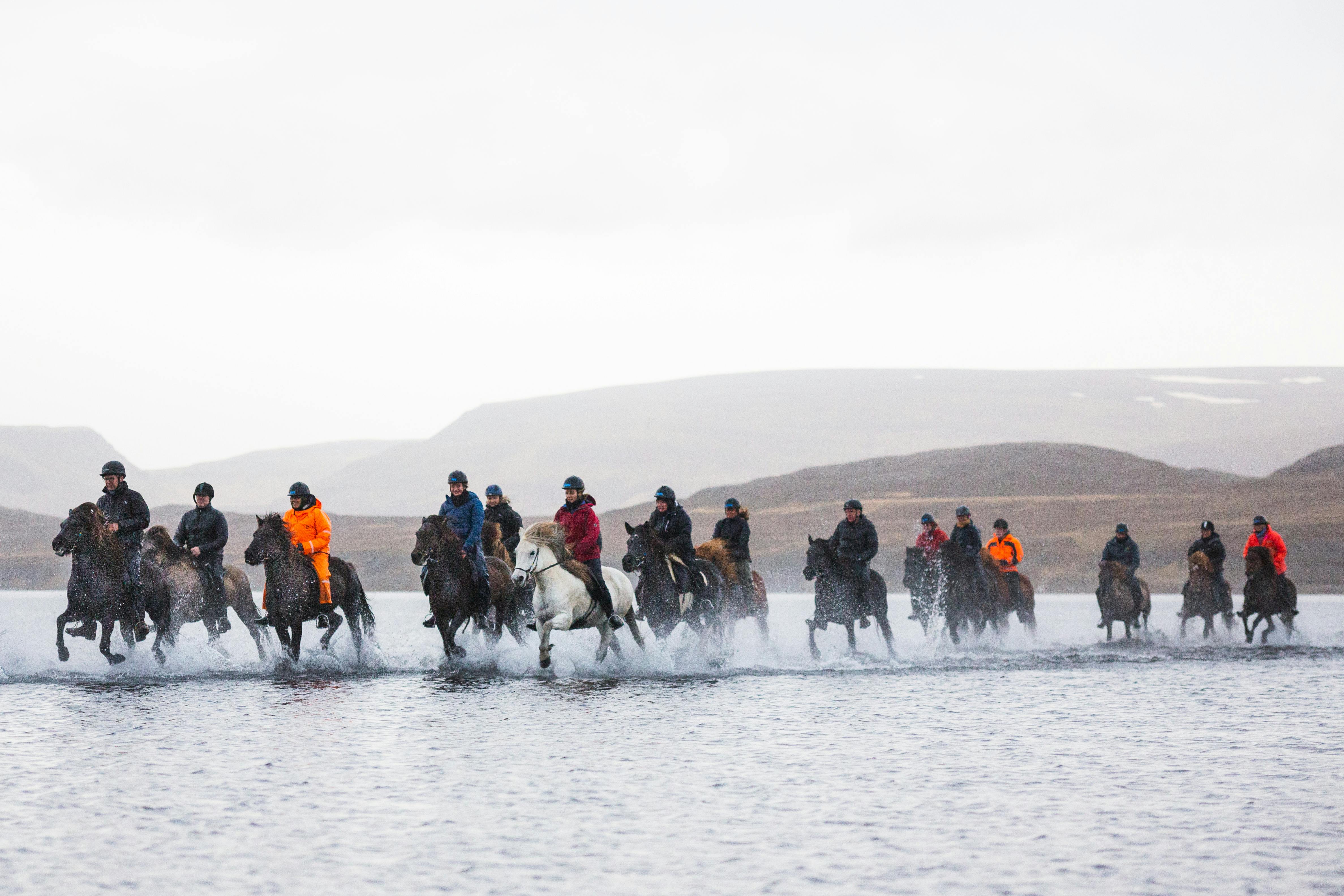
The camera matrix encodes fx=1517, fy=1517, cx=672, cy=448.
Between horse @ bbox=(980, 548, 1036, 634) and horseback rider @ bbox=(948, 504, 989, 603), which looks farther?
horse @ bbox=(980, 548, 1036, 634)

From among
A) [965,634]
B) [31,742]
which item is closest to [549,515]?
[965,634]

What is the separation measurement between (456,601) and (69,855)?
35.1 ft

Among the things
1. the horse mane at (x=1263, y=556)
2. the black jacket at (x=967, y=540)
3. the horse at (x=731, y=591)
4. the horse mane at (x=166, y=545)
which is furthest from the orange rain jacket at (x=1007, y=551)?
the horse mane at (x=166, y=545)

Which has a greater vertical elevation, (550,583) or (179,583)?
(179,583)

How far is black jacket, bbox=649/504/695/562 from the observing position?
1972cm

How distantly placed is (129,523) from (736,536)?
8337 mm

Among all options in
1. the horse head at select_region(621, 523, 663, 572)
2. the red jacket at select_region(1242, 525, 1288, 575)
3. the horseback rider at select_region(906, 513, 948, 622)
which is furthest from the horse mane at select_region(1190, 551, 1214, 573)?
the horse head at select_region(621, 523, 663, 572)

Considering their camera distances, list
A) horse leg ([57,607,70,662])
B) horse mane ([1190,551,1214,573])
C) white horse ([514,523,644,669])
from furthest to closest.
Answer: horse mane ([1190,551,1214,573]) → white horse ([514,523,644,669]) → horse leg ([57,607,70,662])

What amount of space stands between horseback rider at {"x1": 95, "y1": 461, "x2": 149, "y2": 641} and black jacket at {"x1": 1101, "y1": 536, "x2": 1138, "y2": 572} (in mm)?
16856

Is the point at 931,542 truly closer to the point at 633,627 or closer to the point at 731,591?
the point at 731,591

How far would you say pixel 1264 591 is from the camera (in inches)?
1042

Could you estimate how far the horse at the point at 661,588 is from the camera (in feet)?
62.7

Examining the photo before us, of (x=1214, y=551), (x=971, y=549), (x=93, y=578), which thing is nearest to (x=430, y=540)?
(x=93, y=578)

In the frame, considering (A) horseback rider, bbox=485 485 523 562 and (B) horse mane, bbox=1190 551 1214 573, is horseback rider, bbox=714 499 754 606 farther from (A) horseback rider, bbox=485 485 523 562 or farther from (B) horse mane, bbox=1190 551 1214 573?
(B) horse mane, bbox=1190 551 1214 573
